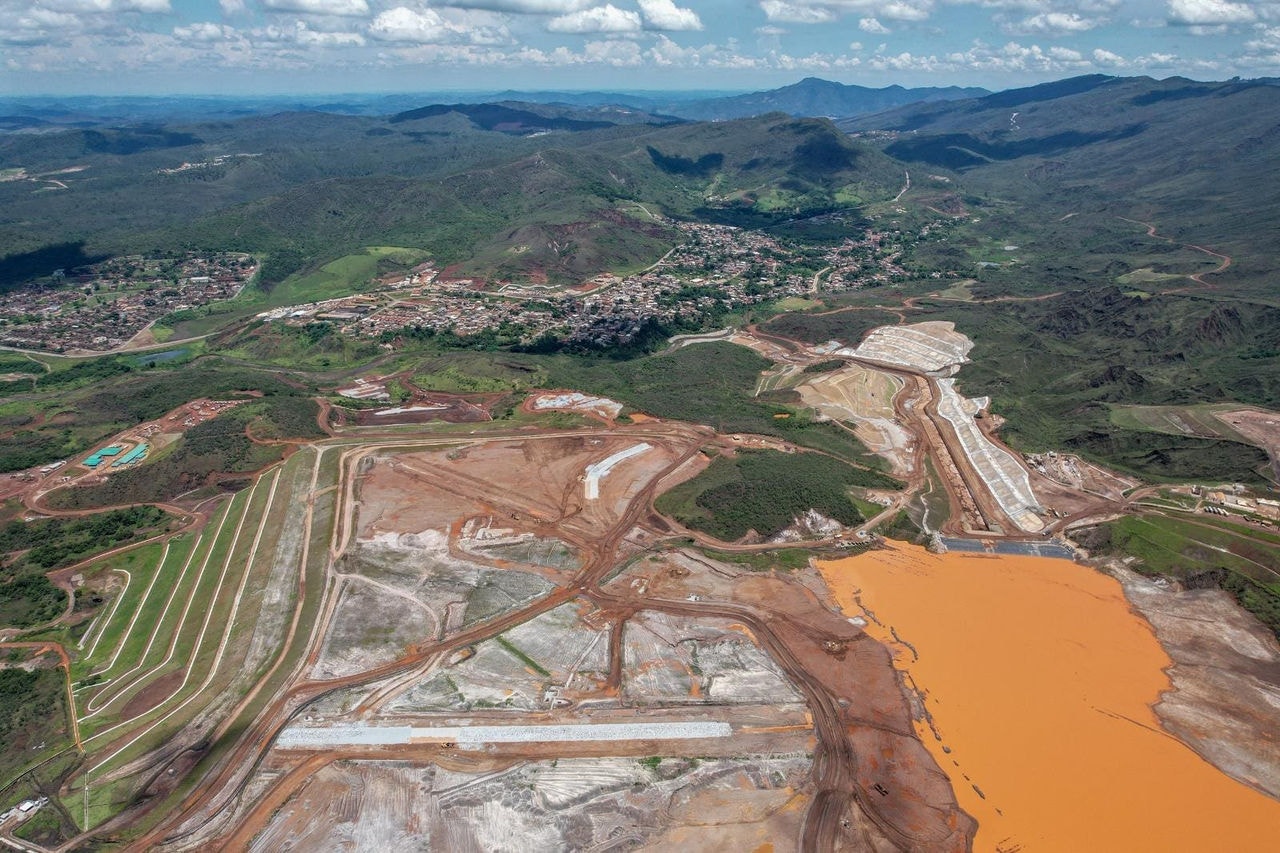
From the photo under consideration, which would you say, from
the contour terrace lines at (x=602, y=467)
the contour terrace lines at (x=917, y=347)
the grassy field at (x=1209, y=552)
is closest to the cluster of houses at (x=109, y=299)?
the contour terrace lines at (x=602, y=467)

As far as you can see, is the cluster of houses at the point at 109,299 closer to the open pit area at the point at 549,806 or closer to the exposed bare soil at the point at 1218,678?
the open pit area at the point at 549,806

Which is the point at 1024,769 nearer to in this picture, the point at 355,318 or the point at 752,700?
the point at 752,700

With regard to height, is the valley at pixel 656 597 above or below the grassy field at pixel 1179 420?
below

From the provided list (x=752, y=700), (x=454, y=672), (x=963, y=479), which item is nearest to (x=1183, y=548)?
(x=963, y=479)

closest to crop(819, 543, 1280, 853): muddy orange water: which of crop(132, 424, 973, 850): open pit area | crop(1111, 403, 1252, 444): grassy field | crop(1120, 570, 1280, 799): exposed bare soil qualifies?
crop(1120, 570, 1280, 799): exposed bare soil

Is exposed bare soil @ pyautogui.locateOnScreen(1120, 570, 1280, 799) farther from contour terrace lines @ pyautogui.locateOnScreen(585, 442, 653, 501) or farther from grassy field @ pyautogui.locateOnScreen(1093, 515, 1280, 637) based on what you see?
contour terrace lines @ pyautogui.locateOnScreen(585, 442, 653, 501)

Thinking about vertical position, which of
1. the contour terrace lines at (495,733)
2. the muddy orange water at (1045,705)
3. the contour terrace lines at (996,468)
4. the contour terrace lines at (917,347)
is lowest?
the contour terrace lines at (495,733)

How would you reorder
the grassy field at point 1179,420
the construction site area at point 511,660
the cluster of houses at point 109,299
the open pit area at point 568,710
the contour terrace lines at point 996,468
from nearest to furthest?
the open pit area at point 568,710 → the construction site area at point 511,660 → the contour terrace lines at point 996,468 → the grassy field at point 1179,420 → the cluster of houses at point 109,299
